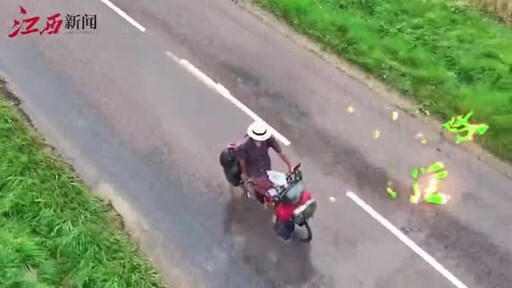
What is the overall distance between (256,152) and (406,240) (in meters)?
2.55

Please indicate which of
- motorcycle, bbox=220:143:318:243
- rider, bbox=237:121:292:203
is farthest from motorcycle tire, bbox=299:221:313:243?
rider, bbox=237:121:292:203

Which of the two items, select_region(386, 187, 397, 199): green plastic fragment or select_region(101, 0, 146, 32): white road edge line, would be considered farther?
select_region(101, 0, 146, 32): white road edge line

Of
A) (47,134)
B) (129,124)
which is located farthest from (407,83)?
(47,134)

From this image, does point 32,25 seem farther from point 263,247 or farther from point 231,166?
point 263,247

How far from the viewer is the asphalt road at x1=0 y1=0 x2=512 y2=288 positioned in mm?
10820

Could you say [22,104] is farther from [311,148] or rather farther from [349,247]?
[349,247]

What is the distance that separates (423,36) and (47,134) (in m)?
6.80

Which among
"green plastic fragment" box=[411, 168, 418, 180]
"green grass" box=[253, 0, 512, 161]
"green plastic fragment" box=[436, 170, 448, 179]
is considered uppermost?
"green grass" box=[253, 0, 512, 161]

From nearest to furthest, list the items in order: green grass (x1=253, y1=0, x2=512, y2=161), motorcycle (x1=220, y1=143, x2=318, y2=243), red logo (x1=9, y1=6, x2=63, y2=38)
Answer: motorcycle (x1=220, y1=143, x2=318, y2=243) → green grass (x1=253, y1=0, x2=512, y2=161) → red logo (x1=9, y1=6, x2=63, y2=38)

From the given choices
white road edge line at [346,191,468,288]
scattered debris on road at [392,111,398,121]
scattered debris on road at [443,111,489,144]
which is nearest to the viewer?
white road edge line at [346,191,468,288]

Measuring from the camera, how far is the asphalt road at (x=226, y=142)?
10820mm

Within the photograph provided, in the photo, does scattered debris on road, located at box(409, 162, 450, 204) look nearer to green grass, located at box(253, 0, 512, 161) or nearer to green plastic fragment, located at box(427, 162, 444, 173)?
green plastic fragment, located at box(427, 162, 444, 173)

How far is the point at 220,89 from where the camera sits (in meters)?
13.4

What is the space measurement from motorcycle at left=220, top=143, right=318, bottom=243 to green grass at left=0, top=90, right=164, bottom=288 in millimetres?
1849
